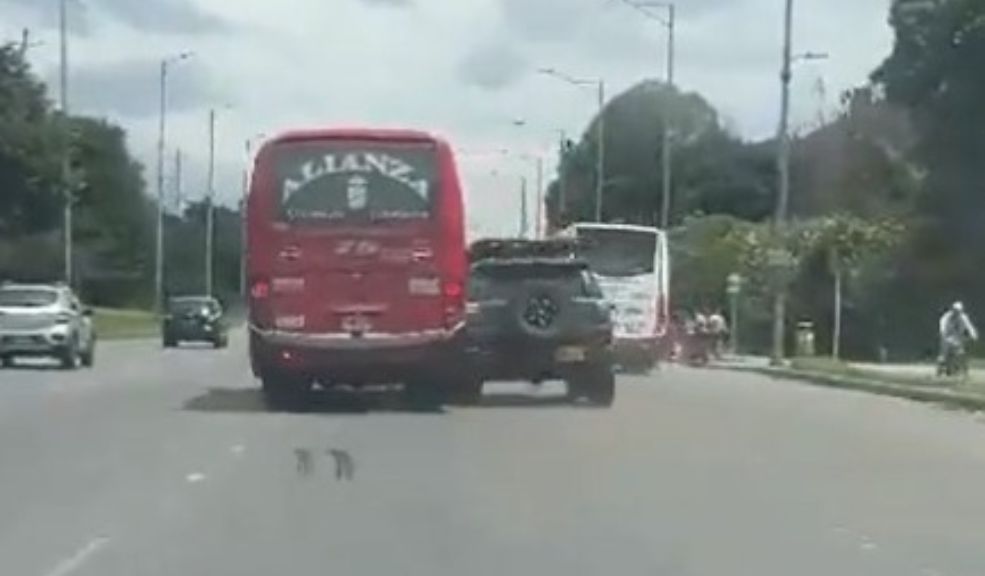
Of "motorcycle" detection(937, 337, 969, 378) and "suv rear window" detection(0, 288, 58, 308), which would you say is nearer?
"suv rear window" detection(0, 288, 58, 308)

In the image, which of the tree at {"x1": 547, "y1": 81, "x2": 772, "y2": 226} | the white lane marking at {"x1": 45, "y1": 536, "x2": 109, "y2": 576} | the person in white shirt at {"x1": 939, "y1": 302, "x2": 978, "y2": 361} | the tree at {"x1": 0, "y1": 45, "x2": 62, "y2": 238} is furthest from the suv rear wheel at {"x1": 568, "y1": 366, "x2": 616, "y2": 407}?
the tree at {"x1": 547, "y1": 81, "x2": 772, "y2": 226}

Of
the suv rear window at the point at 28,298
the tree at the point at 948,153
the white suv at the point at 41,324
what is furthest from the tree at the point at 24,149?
the white suv at the point at 41,324

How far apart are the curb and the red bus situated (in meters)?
10.2

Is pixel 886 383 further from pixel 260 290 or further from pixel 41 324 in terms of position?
pixel 260 290

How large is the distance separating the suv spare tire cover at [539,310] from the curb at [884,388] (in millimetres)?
7267

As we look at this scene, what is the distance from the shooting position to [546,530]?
62.8 ft

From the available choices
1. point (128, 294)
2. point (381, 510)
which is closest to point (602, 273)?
point (381, 510)

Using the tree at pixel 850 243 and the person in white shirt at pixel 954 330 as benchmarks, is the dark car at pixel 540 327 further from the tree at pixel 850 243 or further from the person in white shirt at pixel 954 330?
the tree at pixel 850 243

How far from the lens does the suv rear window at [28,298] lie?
5238 centimetres

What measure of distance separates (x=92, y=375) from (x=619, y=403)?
1346 centimetres

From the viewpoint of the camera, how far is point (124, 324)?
367 feet

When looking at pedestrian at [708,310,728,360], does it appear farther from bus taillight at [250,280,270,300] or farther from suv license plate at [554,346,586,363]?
bus taillight at [250,280,270,300]

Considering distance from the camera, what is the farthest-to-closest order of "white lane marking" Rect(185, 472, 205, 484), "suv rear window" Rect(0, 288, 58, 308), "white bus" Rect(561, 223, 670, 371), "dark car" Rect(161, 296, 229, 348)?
1. "dark car" Rect(161, 296, 229, 348)
2. "white bus" Rect(561, 223, 670, 371)
3. "suv rear window" Rect(0, 288, 58, 308)
4. "white lane marking" Rect(185, 472, 205, 484)

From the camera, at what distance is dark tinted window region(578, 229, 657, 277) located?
59.9m
